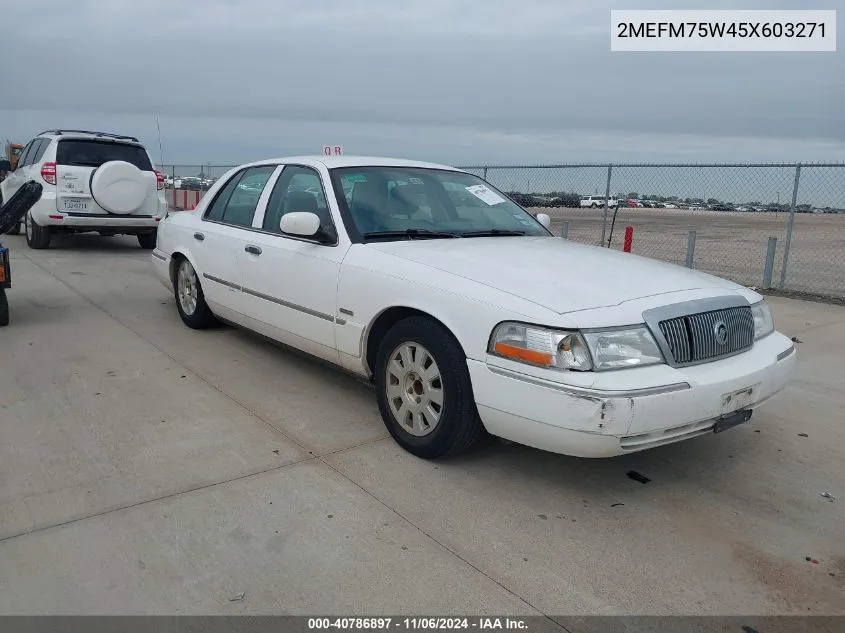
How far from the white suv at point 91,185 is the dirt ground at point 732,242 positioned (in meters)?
6.87

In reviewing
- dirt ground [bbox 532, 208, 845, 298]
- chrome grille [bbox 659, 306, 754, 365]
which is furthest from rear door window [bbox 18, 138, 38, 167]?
chrome grille [bbox 659, 306, 754, 365]

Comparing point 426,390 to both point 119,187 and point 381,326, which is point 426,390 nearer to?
point 381,326

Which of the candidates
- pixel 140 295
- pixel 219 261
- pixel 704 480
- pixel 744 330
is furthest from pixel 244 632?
pixel 140 295

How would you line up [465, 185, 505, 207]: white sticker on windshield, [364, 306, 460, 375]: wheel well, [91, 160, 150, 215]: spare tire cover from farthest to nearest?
[91, 160, 150, 215]: spare tire cover → [465, 185, 505, 207]: white sticker on windshield → [364, 306, 460, 375]: wheel well

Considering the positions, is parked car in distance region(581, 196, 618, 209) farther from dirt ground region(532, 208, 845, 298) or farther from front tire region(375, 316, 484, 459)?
front tire region(375, 316, 484, 459)

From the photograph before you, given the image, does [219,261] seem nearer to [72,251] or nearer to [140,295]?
[140,295]

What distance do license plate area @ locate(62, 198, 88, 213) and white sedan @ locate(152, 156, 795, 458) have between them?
6.62 meters

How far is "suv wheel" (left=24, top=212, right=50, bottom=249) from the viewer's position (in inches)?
445

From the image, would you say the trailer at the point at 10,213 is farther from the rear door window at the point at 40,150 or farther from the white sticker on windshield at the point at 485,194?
the rear door window at the point at 40,150

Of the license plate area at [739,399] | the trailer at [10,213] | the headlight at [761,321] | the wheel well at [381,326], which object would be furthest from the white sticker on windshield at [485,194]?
the trailer at [10,213]

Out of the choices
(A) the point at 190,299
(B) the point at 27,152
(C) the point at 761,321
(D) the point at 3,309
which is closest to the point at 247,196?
(A) the point at 190,299

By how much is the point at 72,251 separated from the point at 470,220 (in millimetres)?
9161

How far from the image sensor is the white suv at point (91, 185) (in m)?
10.5

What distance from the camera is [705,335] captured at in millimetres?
3385
